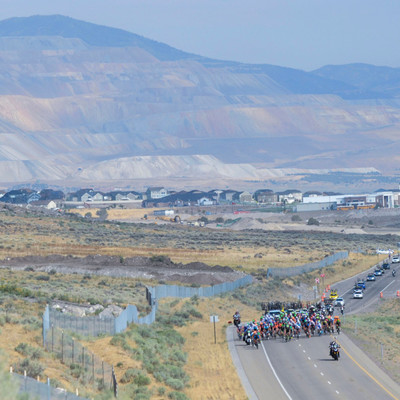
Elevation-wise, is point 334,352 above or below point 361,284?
above

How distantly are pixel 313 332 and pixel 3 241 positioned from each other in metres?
51.0

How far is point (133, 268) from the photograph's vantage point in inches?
2837

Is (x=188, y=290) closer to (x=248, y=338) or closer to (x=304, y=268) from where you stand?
(x=248, y=338)

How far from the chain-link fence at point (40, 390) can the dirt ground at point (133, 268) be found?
1669 inches

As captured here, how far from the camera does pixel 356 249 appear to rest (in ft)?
356

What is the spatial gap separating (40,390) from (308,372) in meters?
15.5

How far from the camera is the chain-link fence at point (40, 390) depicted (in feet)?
74.5

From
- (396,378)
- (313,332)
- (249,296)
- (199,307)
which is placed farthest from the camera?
(249,296)

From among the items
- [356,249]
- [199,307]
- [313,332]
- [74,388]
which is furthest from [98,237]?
[74,388]

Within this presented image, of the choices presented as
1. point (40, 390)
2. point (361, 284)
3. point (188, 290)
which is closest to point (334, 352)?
point (40, 390)

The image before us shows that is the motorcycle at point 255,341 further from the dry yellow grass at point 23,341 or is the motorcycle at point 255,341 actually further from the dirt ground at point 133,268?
the dirt ground at point 133,268

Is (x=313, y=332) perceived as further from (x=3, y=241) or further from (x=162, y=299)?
(x=3, y=241)

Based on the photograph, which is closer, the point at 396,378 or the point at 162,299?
the point at 396,378

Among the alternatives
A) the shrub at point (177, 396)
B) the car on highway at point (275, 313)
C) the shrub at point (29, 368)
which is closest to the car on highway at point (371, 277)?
the car on highway at point (275, 313)
